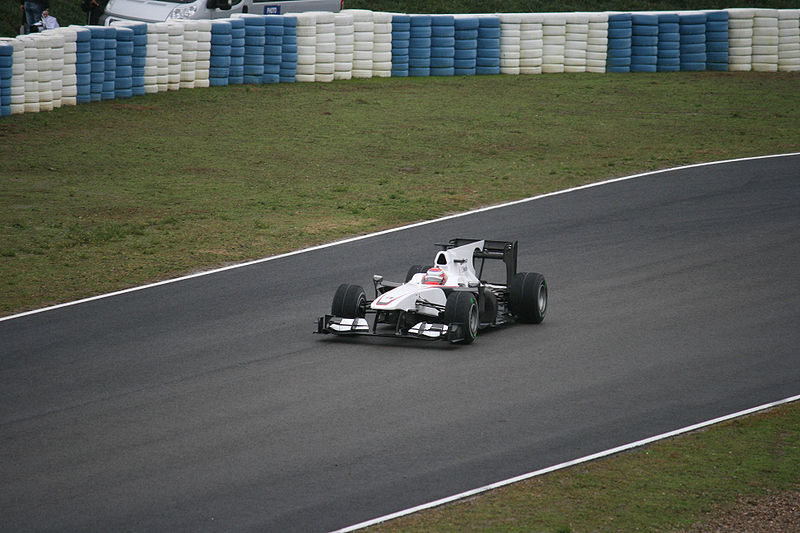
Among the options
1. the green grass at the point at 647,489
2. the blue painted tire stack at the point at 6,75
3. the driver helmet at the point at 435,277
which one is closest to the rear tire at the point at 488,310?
the driver helmet at the point at 435,277

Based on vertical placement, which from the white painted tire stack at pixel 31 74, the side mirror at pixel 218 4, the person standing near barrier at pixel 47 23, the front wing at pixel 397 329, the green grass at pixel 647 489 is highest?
the side mirror at pixel 218 4

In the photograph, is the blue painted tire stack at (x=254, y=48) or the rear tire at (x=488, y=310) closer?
the rear tire at (x=488, y=310)

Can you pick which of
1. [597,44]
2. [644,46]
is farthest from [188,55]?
[644,46]

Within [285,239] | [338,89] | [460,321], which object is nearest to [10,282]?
[285,239]

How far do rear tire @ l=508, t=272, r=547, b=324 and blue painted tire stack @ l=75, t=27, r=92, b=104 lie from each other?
607 inches

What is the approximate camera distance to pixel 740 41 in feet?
105

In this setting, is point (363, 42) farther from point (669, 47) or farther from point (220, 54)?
point (669, 47)

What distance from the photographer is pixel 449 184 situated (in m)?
20.5

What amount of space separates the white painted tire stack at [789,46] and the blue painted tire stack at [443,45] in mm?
9435

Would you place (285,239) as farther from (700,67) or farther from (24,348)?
(700,67)

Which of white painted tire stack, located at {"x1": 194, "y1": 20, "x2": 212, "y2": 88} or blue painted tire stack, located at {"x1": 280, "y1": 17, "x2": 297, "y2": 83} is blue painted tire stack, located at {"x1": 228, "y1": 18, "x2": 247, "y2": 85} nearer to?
white painted tire stack, located at {"x1": 194, "y1": 20, "x2": 212, "y2": 88}

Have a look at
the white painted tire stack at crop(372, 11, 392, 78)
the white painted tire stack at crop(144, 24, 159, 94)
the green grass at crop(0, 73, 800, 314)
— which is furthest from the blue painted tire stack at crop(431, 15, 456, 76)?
the white painted tire stack at crop(144, 24, 159, 94)

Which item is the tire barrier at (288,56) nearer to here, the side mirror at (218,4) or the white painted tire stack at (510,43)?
the side mirror at (218,4)

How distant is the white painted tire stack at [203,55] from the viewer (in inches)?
1067
